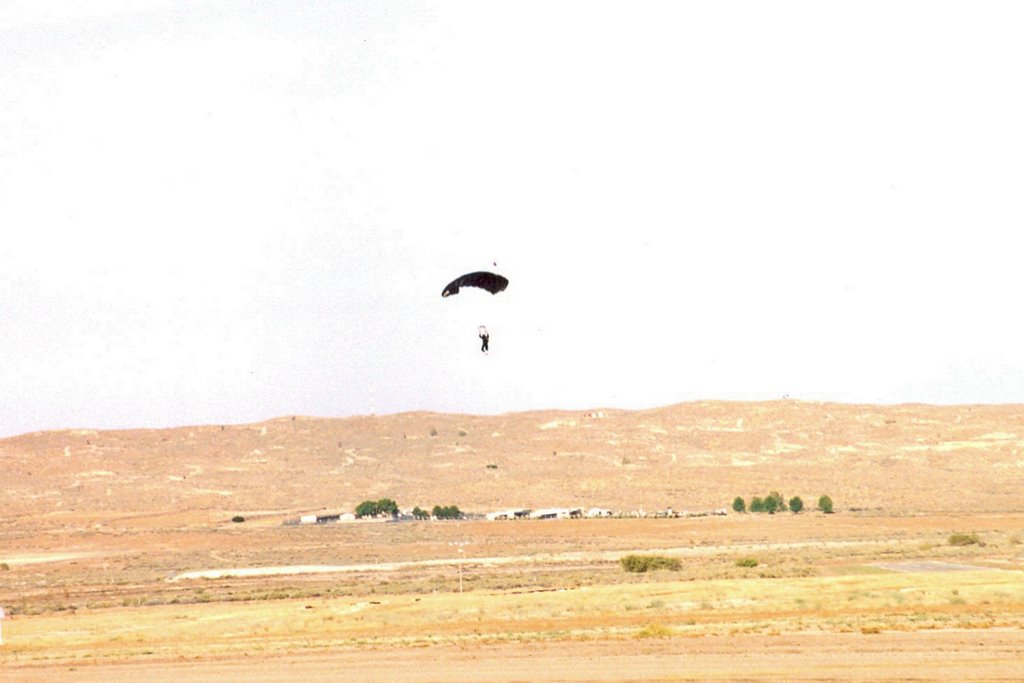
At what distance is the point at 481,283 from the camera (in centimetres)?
3553

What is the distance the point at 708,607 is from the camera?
43656 mm

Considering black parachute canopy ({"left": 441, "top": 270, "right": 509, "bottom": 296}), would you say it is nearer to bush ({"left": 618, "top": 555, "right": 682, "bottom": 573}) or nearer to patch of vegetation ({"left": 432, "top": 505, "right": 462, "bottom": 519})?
bush ({"left": 618, "top": 555, "right": 682, "bottom": 573})

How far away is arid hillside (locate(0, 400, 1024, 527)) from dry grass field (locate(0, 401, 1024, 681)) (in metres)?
0.63

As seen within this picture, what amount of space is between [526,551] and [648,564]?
736 inches

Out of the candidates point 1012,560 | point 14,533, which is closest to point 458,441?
point 14,533

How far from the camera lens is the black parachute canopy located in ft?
115

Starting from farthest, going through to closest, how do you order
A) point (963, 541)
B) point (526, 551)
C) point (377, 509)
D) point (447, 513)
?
point (377, 509), point (447, 513), point (526, 551), point (963, 541)

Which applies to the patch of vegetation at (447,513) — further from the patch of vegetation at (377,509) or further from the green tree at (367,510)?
the green tree at (367,510)

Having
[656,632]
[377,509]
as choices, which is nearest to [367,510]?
[377,509]

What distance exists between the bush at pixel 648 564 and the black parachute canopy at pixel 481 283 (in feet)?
93.2

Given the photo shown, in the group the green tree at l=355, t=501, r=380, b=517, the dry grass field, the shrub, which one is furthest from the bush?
the green tree at l=355, t=501, r=380, b=517

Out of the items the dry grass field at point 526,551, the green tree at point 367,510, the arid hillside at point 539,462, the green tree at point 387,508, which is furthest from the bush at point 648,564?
the green tree at point 387,508

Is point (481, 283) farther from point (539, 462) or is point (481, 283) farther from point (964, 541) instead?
point (539, 462)

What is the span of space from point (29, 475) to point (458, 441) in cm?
5366
